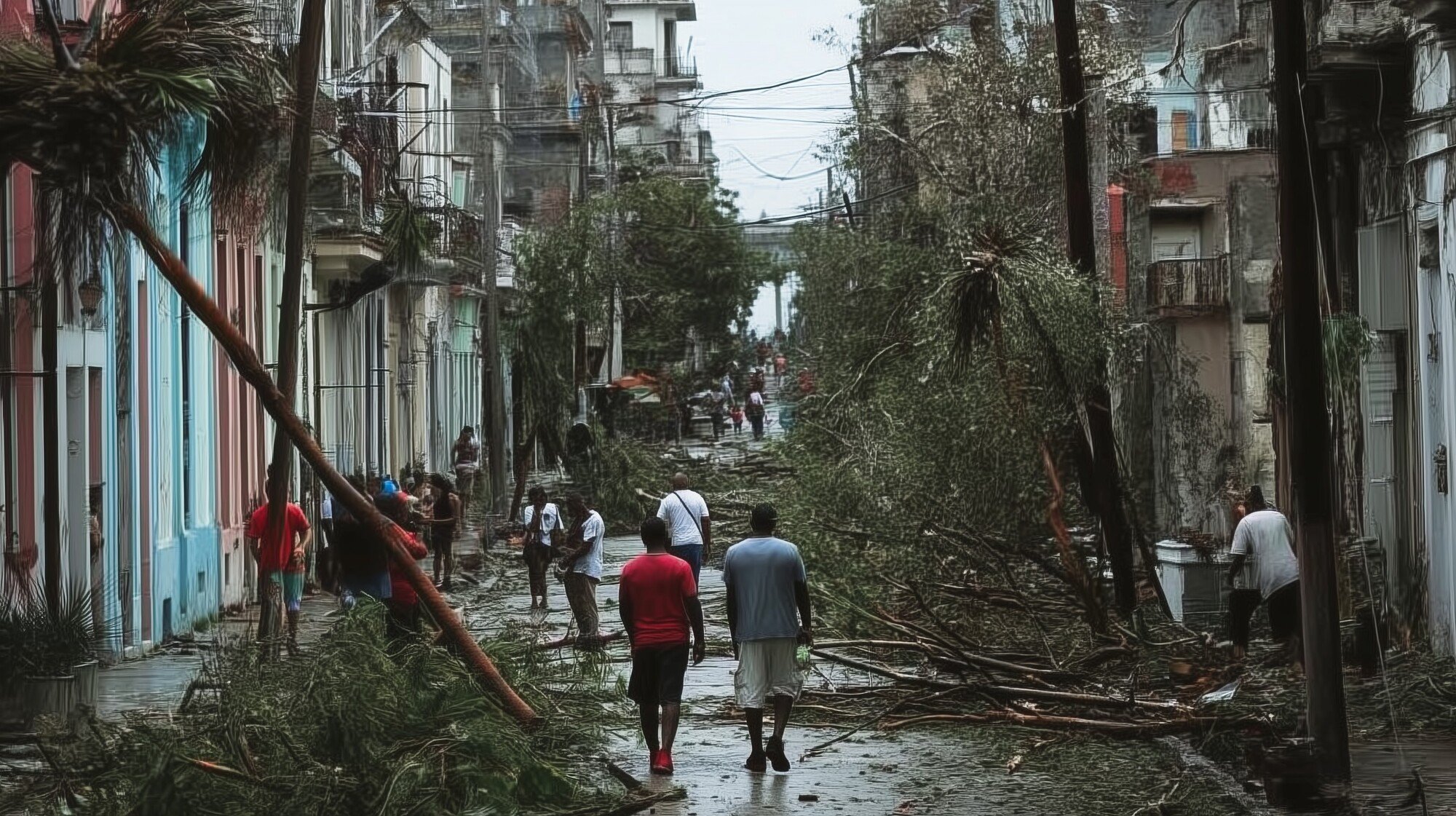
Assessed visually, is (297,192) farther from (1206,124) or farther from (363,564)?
(1206,124)

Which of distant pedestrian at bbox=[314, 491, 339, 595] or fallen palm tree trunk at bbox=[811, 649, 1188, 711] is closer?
fallen palm tree trunk at bbox=[811, 649, 1188, 711]

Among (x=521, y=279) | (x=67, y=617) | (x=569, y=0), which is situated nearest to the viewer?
(x=67, y=617)

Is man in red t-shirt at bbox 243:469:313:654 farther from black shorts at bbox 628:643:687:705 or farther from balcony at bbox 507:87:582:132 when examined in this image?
balcony at bbox 507:87:582:132

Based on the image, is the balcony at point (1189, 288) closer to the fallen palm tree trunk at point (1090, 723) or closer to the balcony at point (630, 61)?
the fallen palm tree trunk at point (1090, 723)

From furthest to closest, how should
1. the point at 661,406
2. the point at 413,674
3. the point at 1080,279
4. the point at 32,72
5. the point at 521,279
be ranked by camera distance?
the point at 661,406, the point at 521,279, the point at 1080,279, the point at 413,674, the point at 32,72

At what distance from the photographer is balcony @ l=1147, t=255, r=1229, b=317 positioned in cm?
3020

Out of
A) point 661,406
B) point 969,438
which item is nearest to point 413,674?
Answer: point 969,438

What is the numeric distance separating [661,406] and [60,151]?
4482cm

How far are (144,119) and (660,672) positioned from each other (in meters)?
4.50

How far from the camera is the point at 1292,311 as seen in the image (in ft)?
38.9

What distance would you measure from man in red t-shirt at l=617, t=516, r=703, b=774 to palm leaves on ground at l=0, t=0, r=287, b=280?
321 centimetres

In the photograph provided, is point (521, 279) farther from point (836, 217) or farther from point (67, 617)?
point (67, 617)

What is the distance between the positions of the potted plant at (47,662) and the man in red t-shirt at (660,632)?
3465 millimetres

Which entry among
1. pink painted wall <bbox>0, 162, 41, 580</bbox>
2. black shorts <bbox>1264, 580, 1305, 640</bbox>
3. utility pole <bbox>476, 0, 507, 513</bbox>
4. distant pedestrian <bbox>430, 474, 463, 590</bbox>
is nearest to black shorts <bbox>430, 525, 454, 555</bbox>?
distant pedestrian <bbox>430, 474, 463, 590</bbox>
